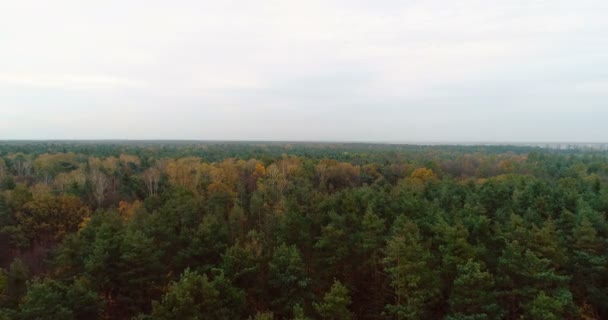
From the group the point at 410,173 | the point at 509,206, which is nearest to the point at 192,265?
the point at 509,206

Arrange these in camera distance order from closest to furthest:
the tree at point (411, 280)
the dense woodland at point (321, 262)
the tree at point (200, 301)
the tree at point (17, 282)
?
the tree at point (200, 301)
the dense woodland at point (321, 262)
the tree at point (411, 280)
the tree at point (17, 282)

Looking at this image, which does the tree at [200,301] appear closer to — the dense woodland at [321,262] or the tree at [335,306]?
the dense woodland at [321,262]

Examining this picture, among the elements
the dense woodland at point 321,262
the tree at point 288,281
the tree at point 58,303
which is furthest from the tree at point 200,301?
the tree at point 58,303

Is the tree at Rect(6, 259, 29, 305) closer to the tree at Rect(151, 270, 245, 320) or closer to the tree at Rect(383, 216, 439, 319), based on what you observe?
the tree at Rect(151, 270, 245, 320)

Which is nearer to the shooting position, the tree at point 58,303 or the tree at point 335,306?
the tree at point 58,303

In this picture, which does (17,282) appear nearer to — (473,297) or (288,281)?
(288,281)

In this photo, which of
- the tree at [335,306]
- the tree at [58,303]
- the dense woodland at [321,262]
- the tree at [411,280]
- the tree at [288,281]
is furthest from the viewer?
the tree at [288,281]

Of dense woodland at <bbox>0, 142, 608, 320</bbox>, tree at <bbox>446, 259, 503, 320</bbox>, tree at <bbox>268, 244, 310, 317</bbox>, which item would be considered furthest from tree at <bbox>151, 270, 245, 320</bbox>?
tree at <bbox>446, 259, 503, 320</bbox>

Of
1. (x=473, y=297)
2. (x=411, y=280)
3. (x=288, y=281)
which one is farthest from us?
(x=288, y=281)

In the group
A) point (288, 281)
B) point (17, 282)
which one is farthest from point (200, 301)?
point (17, 282)

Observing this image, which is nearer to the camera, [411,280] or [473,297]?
[473,297]

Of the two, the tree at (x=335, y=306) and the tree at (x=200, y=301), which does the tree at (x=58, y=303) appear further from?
the tree at (x=335, y=306)

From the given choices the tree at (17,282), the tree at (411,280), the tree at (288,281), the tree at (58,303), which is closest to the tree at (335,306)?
the tree at (288,281)
